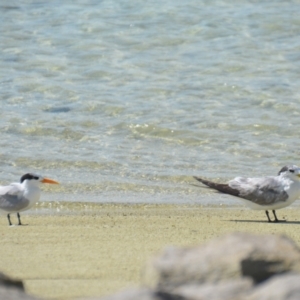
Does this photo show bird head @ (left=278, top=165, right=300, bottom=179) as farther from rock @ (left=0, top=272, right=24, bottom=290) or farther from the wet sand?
rock @ (left=0, top=272, right=24, bottom=290)

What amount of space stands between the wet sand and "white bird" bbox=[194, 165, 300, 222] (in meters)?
0.15

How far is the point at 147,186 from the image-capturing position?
876cm

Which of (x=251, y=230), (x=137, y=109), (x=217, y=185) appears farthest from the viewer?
(x=137, y=109)

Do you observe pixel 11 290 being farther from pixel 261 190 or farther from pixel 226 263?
pixel 261 190

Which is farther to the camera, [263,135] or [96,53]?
[96,53]

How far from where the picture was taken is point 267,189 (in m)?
7.95

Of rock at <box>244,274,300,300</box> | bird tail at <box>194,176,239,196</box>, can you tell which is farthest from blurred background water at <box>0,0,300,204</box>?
rock at <box>244,274,300,300</box>

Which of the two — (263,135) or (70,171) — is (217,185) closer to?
(70,171)

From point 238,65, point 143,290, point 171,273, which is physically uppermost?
point 143,290

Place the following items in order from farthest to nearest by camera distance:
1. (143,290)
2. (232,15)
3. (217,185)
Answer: (232,15)
(217,185)
(143,290)

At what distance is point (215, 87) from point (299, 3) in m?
4.04

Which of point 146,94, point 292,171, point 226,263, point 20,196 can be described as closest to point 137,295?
point 226,263

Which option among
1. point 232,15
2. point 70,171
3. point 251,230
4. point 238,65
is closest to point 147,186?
point 70,171

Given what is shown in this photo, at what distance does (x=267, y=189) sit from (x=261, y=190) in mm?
55
